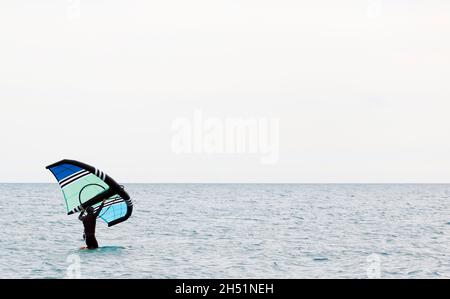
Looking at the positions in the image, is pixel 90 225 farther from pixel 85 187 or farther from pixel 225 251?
pixel 225 251

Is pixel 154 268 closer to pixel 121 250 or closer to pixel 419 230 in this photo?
pixel 121 250

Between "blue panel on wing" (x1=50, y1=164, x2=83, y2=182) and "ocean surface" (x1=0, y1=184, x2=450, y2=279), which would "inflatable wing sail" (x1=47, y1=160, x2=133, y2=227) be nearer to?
"blue panel on wing" (x1=50, y1=164, x2=83, y2=182)

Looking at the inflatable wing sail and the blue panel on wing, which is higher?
the blue panel on wing

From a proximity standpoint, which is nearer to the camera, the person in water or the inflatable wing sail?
the inflatable wing sail

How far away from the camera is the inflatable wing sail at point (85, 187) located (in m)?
25.0

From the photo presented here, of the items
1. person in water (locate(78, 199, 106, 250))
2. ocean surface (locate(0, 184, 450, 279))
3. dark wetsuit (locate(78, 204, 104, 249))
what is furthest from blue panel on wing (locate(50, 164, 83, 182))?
ocean surface (locate(0, 184, 450, 279))

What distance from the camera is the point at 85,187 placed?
25703mm

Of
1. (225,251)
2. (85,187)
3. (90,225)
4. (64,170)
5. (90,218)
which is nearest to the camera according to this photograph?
(64,170)

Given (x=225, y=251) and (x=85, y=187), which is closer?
(x=85, y=187)

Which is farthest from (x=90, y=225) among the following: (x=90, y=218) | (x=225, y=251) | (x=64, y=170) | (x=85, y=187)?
(x=225, y=251)

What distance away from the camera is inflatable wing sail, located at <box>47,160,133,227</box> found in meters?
25.0

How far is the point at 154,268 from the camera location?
25672 millimetres
